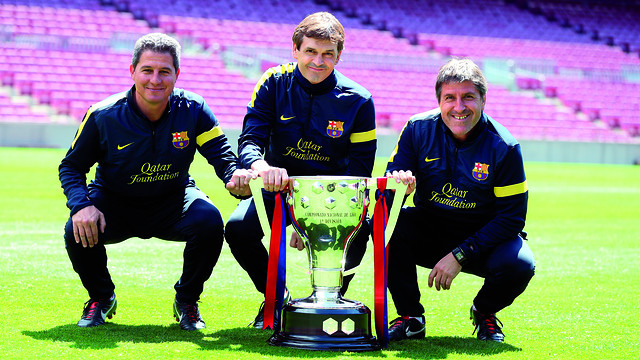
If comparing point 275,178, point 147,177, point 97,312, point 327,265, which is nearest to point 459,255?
point 327,265

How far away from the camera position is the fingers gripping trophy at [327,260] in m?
3.56

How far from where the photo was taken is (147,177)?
4.24m

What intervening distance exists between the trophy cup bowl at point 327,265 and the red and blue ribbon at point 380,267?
5cm

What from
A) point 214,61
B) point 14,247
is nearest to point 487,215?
point 14,247

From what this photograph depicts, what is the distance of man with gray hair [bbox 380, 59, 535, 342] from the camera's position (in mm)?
3914

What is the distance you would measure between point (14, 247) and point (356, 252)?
11.5ft

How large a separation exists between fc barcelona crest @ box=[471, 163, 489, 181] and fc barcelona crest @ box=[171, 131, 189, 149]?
1.49 metres

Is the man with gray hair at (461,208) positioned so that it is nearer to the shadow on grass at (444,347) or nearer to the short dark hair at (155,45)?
the shadow on grass at (444,347)

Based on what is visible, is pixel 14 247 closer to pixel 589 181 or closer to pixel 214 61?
pixel 589 181

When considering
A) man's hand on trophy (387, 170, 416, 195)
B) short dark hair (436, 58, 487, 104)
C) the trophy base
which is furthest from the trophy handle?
short dark hair (436, 58, 487, 104)

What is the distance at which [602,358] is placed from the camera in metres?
3.59

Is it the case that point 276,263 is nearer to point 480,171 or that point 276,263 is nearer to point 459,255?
point 459,255

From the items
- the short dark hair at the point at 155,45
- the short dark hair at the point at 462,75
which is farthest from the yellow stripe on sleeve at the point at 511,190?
the short dark hair at the point at 155,45

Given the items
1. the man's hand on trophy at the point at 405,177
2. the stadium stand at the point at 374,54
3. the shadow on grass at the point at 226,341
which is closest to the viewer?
the shadow on grass at the point at 226,341
